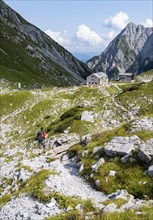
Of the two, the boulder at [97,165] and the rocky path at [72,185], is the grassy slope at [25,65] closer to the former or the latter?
the rocky path at [72,185]

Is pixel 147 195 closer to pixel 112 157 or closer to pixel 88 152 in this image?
pixel 112 157

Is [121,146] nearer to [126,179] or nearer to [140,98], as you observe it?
[126,179]

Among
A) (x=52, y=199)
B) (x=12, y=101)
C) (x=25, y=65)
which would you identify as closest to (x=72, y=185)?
(x=52, y=199)

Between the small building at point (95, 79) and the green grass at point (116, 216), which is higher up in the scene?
the small building at point (95, 79)

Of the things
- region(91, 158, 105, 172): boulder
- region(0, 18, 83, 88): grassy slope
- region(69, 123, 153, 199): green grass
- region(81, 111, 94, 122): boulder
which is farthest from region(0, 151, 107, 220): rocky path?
region(0, 18, 83, 88): grassy slope

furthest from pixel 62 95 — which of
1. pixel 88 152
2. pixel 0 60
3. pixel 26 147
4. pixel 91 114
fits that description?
pixel 0 60

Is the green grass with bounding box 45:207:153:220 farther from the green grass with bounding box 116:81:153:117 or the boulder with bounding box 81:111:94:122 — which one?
the green grass with bounding box 116:81:153:117

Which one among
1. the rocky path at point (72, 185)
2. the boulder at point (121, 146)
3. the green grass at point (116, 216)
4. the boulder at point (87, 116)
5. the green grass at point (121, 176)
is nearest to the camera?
the green grass at point (116, 216)

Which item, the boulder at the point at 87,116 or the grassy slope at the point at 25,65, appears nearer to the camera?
the boulder at the point at 87,116

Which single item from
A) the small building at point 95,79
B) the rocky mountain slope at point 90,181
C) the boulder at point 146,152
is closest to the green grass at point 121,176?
the rocky mountain slope at point 90,181

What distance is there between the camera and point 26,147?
44844mm

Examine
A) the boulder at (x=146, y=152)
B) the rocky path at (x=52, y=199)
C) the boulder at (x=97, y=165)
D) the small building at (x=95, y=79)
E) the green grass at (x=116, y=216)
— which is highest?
the small building at (x=95, y=79)

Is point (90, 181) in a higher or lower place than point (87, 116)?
lower

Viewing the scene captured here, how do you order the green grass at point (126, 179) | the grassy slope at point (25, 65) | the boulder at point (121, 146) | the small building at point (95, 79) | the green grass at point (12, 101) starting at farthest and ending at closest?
the grassy slope at point (25, 65), the small building at point (95, 79), the green grass at point (12, 101), the boulder at point (121, 146), the green grass at point (126, 179)
